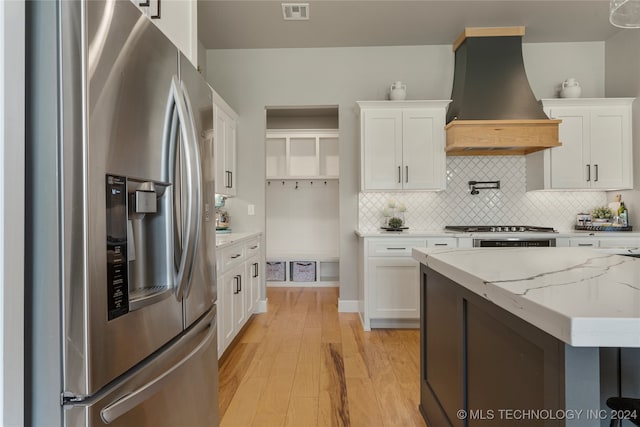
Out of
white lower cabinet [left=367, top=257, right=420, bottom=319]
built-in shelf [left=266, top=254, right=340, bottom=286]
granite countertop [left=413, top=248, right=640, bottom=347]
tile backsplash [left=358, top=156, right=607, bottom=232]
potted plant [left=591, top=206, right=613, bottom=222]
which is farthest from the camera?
built-in shelf [left=266, top=254, right=340, bottom=286]

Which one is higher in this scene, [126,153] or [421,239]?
[126,153]

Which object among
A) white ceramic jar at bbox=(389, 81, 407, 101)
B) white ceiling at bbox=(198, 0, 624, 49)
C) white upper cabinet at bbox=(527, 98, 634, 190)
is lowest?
white upper cabinet at bbox=(527, 98, 634, 190)

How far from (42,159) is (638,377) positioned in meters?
1.66

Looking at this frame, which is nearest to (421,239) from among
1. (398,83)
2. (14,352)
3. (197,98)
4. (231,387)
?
(398,83)

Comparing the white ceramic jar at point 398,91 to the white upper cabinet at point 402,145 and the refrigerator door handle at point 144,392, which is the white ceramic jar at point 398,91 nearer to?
the white upper cabinet at point 402,145

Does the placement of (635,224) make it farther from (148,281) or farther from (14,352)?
(14,352)

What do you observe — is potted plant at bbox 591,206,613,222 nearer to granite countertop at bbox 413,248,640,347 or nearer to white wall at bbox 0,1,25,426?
granite countertop at bbox 413,248,640,347

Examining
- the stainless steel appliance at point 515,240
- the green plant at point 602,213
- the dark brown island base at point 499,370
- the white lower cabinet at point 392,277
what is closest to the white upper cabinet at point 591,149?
the green plant at point 602,213

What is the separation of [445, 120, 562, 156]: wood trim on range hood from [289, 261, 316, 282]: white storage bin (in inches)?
105

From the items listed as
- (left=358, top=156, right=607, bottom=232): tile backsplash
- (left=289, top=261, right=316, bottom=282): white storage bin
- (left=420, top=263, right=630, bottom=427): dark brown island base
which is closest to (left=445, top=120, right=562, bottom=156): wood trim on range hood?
(left=358, top=156, right=607, bottom=232): tile backsplash

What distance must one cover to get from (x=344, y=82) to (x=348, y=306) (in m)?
2.46

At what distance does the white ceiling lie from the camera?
10.4ft

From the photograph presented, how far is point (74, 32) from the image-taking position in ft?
2.59

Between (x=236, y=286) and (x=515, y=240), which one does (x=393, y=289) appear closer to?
(x=515, y=240)
